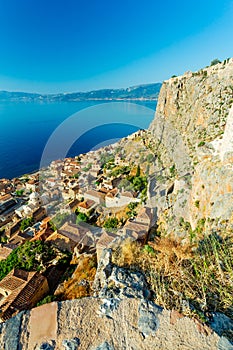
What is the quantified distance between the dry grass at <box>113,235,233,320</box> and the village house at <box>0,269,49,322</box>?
7.11 m

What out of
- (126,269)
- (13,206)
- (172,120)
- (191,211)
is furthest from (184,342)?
(13,206)

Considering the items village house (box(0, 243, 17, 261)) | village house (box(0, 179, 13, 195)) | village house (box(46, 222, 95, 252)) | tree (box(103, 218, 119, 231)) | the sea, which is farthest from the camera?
the sea

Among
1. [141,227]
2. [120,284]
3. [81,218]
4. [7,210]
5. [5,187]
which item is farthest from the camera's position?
[5,187]

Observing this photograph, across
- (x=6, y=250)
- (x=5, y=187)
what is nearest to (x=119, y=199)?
(x=6, y=250)

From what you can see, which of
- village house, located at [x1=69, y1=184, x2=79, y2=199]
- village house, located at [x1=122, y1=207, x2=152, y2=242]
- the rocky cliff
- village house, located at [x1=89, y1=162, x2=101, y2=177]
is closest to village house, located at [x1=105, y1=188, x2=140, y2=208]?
village house, located at [x1=122, y1=207, x2=152, y2=242]

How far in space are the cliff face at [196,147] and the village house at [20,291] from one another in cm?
835

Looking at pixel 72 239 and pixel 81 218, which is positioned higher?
pixel 72 239

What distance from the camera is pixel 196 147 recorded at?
1923cm

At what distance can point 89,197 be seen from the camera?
25.1 m

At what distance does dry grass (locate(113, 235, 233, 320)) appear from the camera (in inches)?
155

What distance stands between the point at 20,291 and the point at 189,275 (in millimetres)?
9923

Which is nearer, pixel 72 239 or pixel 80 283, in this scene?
pixel 80 283

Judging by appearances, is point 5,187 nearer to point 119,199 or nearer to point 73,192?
point 73,192

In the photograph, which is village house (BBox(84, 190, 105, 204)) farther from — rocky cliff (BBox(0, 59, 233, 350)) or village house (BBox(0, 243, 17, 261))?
rocky cliff (BBox(0, 59, 233, 350))
